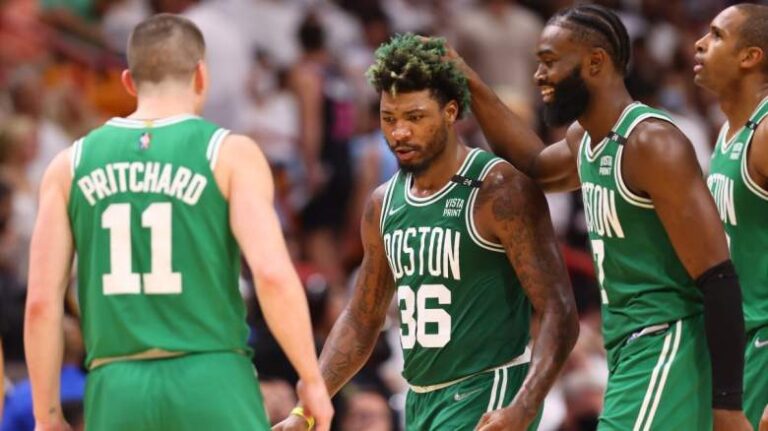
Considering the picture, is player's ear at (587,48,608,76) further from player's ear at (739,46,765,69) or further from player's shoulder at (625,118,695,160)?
player's ear at (739,46,765,69)

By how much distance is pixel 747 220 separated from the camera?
7.02 m

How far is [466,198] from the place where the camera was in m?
7.19

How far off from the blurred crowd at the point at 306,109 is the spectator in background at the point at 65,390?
0.06 metres

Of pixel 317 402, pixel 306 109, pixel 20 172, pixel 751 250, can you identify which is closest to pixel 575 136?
pixel 751 250

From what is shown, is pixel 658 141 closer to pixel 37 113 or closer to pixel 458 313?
pixel 458 313

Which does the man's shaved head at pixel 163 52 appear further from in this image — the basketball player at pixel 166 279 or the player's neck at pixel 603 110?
the player's neck at pixel 603 110

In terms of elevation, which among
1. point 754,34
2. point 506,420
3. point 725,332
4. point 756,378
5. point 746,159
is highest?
point 754,34

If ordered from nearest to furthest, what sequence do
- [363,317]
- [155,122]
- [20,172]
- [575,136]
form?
[155,122], [575,136], [363,317], [20,172]

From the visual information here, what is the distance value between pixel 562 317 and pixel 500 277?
1.28 ft

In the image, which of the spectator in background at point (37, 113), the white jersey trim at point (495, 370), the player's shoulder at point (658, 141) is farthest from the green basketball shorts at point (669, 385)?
the spectator in background at point (37, 113)

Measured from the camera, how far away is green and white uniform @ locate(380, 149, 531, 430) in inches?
279

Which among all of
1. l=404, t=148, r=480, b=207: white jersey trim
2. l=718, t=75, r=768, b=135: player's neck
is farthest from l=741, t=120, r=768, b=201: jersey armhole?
l=404, t=148, r=480, b=207: white jersey trim

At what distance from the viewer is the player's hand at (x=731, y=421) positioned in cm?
637

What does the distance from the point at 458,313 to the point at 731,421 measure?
1.39 meters
